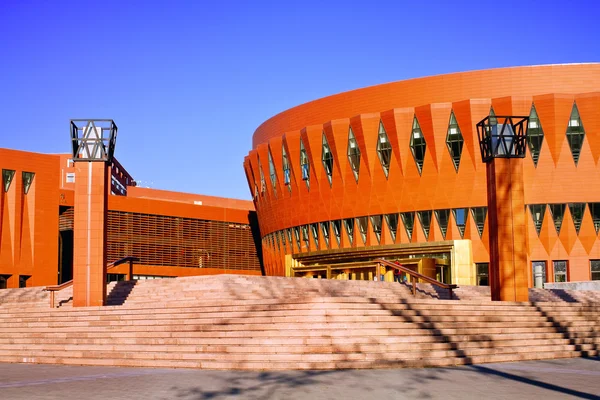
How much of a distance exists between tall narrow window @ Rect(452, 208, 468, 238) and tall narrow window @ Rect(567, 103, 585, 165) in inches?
291

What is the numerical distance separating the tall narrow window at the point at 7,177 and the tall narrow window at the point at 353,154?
22045mm

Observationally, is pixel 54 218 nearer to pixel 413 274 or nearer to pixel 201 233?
pixel 201 233

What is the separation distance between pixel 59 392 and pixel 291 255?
1669 inches

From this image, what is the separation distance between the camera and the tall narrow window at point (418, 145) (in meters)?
45.8

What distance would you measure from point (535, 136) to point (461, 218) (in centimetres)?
676

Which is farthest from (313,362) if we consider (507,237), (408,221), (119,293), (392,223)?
(392,223)

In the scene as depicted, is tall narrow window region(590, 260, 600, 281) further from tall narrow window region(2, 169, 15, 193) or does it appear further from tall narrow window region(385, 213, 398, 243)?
tall narrow window region(2, 169, 15, 193)

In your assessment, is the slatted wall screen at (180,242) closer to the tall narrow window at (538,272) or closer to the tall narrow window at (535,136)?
the tall narrow window at (538,272)

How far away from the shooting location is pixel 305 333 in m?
16.2

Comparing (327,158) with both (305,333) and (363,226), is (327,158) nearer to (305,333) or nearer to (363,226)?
(363,226)

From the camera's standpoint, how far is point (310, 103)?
172 ft

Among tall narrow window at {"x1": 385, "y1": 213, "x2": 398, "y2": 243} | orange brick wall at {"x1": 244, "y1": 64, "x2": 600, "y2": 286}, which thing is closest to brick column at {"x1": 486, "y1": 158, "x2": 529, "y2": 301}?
orange brick wall at {"x1": 244, "y1": 64, "x2": 600, "y2": 286}

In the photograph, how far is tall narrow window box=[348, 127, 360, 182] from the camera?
4834 cm

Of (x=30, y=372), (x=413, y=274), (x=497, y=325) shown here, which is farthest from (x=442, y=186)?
(x=30, y=372)
